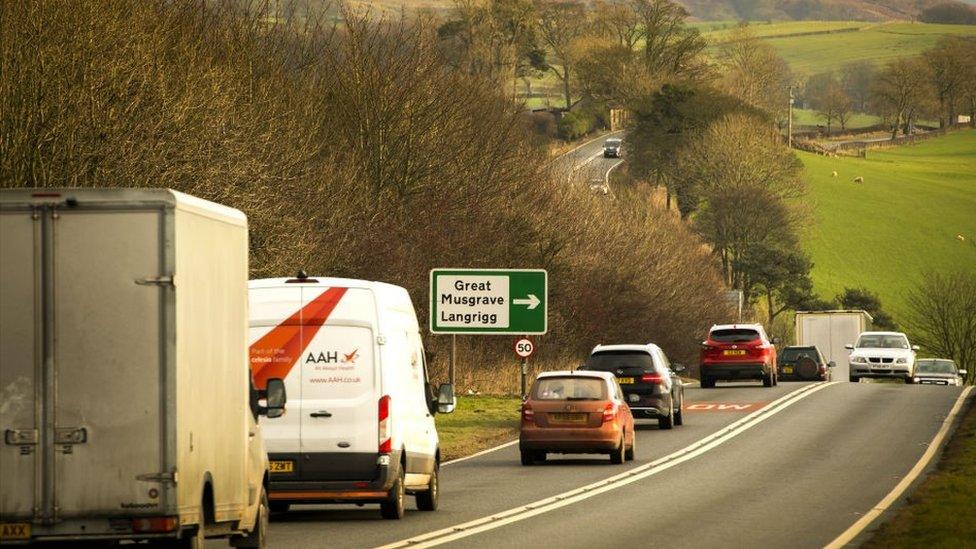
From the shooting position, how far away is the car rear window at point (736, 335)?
5275 cm

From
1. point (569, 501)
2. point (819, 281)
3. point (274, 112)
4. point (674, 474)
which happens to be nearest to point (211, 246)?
point (569, 501)

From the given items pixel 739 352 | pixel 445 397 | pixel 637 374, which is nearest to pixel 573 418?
pixel 445 397

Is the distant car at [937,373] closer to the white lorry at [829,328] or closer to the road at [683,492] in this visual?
the white lorry at [829,328]

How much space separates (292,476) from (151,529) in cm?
698

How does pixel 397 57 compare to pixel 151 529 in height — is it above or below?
above

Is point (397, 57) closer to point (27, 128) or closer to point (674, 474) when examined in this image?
point (27, 128)

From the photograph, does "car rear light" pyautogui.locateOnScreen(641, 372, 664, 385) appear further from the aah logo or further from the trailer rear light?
the trailer rear light

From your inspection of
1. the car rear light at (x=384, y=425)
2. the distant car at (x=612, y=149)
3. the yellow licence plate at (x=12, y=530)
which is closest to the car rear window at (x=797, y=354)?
the car rear light at (x=384, y=425)

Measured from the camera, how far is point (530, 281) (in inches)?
1703

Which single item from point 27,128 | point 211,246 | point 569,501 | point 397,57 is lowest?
point 569,501

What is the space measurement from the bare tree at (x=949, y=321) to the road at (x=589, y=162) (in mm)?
20704

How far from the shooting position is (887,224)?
433ft

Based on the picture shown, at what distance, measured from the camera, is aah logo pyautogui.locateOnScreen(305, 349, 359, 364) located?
19.1 metres

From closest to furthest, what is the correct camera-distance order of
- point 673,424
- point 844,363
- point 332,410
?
point 332,410 → point 673,424 → point 844,363
